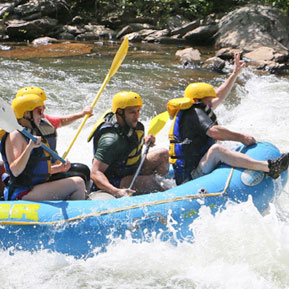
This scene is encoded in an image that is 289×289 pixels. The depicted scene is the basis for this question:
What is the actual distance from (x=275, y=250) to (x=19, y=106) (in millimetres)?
2213

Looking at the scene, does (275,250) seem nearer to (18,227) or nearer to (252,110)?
(18,227)

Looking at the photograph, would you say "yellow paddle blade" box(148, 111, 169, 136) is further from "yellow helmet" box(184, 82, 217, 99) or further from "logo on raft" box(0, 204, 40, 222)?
"logo on raft" box(0, 204, 40, 222)

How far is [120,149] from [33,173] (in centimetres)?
75

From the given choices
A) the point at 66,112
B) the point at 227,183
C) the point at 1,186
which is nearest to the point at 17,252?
the point at 1,186

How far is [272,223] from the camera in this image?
3.63m

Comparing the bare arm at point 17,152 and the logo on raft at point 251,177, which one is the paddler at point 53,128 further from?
the logo on raft at point 251,177

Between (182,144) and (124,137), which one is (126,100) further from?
(182,144)

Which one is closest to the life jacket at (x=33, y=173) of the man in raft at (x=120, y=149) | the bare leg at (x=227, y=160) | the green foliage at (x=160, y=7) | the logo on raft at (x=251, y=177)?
the man in raft at (x=120, y=149)

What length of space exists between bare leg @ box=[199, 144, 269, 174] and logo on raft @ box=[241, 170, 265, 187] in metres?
0.04

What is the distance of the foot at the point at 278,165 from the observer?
366 centimetres

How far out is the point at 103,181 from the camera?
3.65m

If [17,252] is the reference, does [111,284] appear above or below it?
below

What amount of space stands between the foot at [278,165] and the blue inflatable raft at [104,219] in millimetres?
356

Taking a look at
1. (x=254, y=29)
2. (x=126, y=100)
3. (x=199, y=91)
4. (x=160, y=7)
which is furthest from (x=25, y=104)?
(x=160, y=7)
